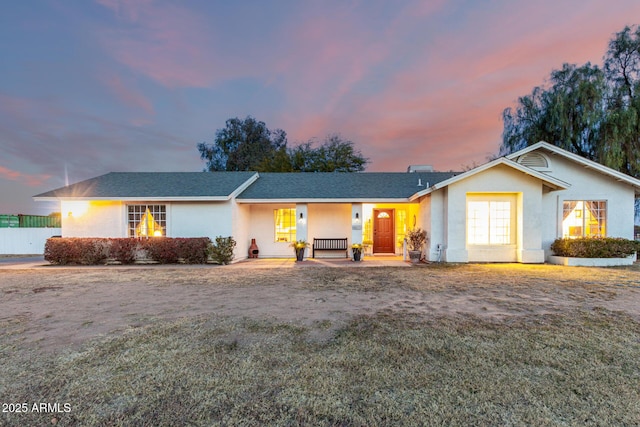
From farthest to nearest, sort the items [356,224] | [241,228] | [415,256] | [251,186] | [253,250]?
[251,186] < [253,250] < [241,228] < [356,224] < [415,256]

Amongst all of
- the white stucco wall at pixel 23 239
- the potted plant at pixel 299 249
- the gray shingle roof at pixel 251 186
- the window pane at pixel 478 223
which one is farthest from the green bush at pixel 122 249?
the window pane at pixel 478 223

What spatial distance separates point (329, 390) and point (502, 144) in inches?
909

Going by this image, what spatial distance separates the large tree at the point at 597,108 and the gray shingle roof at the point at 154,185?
62.9ft

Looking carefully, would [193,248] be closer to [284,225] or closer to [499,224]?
[284,225]

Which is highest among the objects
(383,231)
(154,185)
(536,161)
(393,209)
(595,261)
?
(536,161)

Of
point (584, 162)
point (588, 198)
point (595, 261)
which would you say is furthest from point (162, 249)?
point (588, 198)

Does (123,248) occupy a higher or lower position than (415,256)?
higher

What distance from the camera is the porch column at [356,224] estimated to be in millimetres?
12468

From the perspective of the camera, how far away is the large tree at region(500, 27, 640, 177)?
50.9ft

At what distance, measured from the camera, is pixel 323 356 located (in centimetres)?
319

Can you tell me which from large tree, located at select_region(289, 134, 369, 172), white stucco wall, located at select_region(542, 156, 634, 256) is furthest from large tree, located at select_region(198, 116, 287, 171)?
white stucco wall, located at select_region(542, 156, 634, 256)

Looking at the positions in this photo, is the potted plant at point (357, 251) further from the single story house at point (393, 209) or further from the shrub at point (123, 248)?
the shrub at point (123, 248)

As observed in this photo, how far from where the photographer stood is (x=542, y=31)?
39.4 ft

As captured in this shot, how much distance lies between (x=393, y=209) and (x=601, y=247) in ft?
25.8
